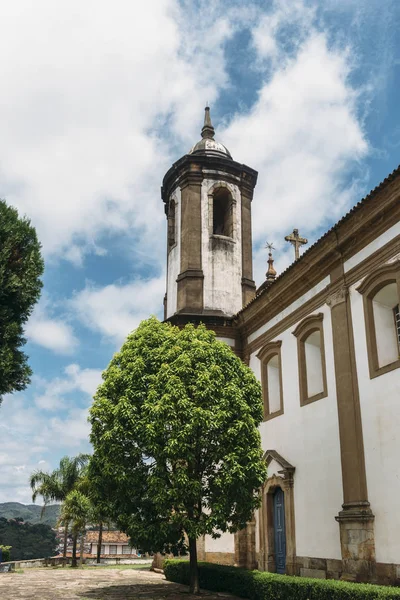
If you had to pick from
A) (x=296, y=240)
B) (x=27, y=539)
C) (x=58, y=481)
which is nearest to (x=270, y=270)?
(x=296, y=240)

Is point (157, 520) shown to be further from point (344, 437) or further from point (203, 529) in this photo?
point (344, 437)

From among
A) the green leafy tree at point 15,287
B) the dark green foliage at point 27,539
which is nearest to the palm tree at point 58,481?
the dark green foliage at point 27,539

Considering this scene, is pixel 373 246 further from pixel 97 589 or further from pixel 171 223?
pixel 171 223

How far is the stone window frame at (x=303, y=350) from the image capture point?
1549cm

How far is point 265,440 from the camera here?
18.4 meters

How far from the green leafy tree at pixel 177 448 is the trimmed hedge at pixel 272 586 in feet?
3.21

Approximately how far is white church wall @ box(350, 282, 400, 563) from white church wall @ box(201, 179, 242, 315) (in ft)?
29.8

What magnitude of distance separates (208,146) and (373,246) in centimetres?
1265

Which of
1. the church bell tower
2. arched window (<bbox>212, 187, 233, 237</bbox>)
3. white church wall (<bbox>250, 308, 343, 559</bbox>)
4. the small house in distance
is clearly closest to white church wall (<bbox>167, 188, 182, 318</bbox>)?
the church bell tower

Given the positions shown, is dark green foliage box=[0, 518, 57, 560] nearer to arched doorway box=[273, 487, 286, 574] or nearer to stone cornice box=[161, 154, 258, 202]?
arched doorway box=[273, 487, 286, 574]

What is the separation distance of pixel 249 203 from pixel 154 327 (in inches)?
396

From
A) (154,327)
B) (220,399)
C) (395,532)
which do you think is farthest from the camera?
(154,327)

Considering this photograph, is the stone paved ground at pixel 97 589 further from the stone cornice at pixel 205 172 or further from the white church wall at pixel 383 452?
the stone cornice at pixel 205 172

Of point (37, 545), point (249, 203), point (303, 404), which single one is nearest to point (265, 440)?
point (303, 404)
